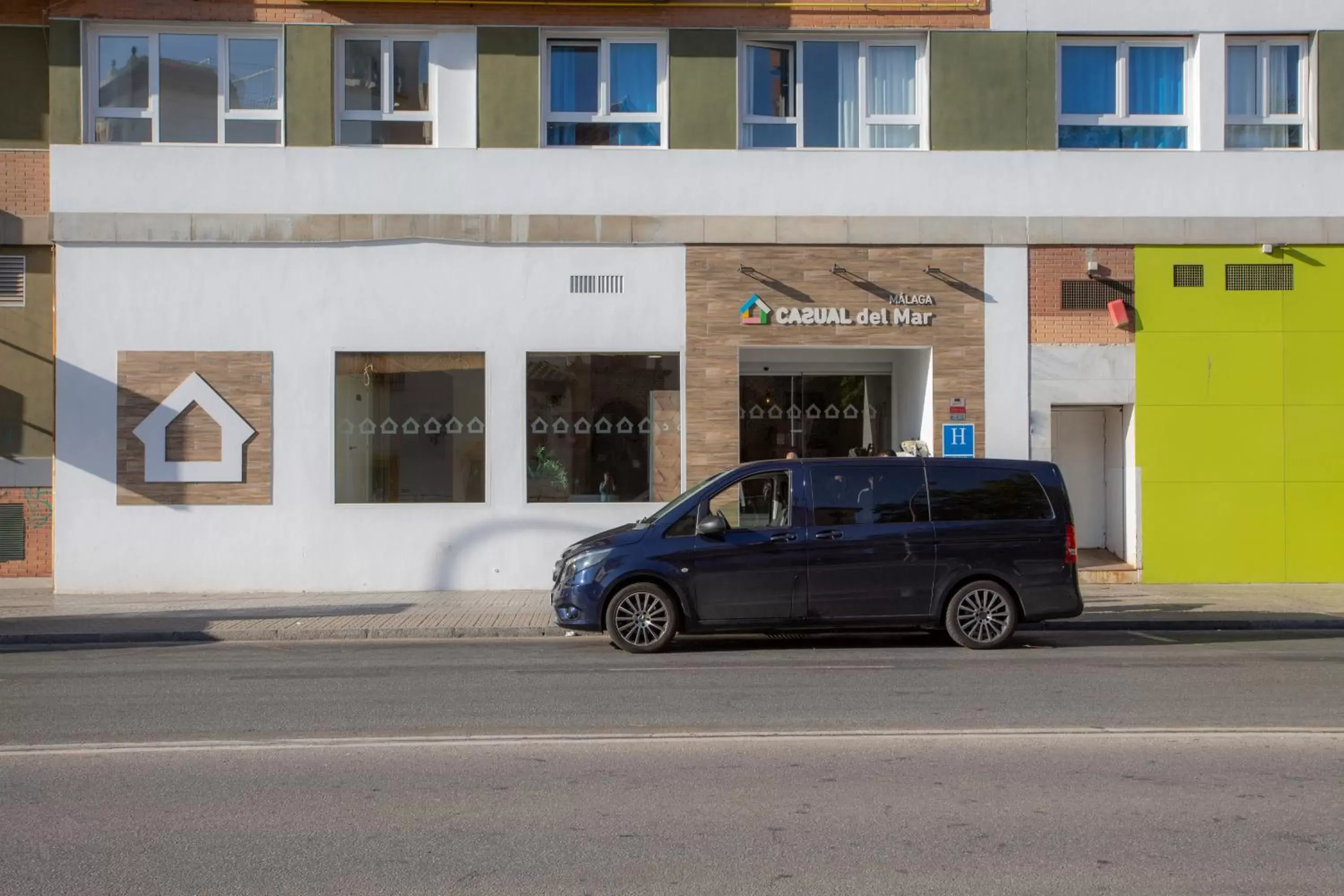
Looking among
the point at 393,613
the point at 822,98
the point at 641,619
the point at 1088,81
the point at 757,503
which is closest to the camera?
the point at 641,619

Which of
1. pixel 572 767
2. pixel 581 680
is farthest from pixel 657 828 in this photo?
pixel 581 680

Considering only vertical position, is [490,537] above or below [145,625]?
above

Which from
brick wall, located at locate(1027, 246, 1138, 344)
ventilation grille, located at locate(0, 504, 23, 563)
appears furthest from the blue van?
ventilation grille, located at locate(0, 504, 23, 563)

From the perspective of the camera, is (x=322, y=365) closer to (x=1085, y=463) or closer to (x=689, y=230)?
(x=689, y=230)

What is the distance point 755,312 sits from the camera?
718 inches

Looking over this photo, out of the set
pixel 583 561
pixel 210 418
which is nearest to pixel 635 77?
pixel 210 418

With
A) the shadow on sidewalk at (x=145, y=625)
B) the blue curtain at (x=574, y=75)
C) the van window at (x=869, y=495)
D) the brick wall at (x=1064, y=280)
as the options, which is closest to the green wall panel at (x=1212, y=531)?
the brick wall at (x=1064, y=280)

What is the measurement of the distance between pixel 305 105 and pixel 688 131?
5217 millimetres

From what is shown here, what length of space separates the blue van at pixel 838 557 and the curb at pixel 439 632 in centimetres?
141

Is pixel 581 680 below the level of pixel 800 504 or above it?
below

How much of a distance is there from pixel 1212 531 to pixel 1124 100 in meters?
6.16

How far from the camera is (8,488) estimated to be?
61.0 feet

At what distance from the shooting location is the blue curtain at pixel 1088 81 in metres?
18.7

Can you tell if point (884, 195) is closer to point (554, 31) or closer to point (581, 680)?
point (554, 31)
